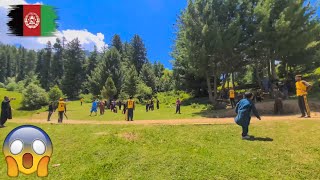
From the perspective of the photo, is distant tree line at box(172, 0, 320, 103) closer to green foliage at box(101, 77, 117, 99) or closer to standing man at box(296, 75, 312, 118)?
standing man at box(296, 75, 312, 118)

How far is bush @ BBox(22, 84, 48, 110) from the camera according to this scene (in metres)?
62.5

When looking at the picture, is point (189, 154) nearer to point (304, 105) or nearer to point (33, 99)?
point (304, 105)

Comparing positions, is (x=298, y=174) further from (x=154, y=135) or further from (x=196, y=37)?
(x=196, y=37)

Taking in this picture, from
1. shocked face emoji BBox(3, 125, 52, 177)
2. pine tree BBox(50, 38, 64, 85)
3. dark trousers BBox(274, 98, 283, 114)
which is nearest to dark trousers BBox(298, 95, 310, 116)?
dark trousers BBox(274, 98, 283, 114)

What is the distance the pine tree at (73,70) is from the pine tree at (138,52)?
49.4 feet

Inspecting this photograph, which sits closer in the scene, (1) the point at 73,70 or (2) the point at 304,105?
(2) the point at 304,105

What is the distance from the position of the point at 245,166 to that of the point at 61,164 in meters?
5.86

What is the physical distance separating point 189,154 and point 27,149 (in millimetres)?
6428

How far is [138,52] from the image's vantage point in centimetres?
10512

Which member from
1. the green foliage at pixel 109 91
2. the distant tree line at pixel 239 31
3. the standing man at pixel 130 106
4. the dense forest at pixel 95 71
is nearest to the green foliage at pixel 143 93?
→ the dense forest at pixel 95 71

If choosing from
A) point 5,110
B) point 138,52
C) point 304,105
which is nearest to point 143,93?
point 138,52

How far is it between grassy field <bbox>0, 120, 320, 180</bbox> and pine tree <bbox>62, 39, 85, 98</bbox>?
76918mm

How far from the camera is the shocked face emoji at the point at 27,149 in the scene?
19.5 ft

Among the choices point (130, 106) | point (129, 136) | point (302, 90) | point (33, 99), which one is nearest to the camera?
point (129, 136)
